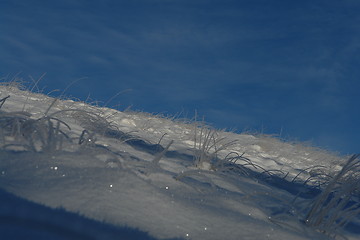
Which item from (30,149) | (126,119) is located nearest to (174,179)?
(30,149)

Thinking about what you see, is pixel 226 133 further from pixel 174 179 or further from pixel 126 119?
pixel 174 179

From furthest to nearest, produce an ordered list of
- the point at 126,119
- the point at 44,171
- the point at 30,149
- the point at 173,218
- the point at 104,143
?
the point at 126,119
the point at 104,143
the point at 30,149
the point at 44,171
the point at 173,218

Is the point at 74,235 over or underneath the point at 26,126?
underneath

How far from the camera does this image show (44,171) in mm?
1699

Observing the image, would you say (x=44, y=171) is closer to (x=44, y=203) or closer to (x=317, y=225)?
(x=44, y=203)

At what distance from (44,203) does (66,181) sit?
204mm

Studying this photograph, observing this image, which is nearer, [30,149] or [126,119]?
[30,149]

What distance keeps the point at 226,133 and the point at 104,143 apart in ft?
16.2

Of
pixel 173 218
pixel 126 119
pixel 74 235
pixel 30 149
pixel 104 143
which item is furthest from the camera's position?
pixel 126 119

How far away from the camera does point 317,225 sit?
2039 millimetres

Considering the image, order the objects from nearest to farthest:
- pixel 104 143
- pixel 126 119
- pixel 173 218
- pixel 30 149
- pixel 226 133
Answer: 1. pixel 173 218
2. pixel 30 149
3. pixel 104 143
4. pixel 126 119
5. pixel 226 133

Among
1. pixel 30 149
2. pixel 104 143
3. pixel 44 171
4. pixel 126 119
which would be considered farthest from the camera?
pixel 126 119

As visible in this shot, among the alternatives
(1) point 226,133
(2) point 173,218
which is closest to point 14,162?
(2) point 173,218

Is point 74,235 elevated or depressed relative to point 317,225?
depressed
